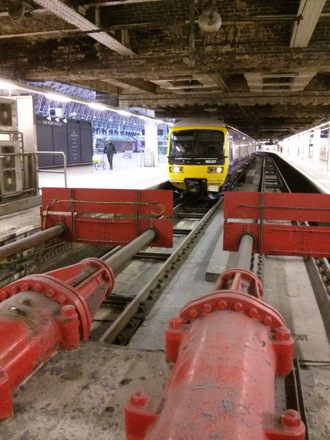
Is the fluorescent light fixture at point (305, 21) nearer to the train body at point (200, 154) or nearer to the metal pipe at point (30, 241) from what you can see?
the metal pipe at point (30, 241)

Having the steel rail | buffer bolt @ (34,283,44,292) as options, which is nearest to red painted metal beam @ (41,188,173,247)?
the steel rail

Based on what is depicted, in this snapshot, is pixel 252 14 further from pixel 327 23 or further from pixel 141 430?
pixel 141 430

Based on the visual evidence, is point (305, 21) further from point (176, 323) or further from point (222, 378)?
point (222, 378)

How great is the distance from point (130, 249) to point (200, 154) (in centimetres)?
897

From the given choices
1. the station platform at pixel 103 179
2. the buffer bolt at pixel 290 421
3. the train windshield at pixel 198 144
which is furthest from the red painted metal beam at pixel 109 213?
the train windshield at pixel 198 144

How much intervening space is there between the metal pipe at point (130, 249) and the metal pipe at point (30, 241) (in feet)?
4.27

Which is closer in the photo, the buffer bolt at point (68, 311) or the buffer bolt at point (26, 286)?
the buffer bolt at point (68, 311)

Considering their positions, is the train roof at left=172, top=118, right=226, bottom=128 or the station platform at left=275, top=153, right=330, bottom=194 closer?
the train roof at left=172, top=118, right=226, bottom=128

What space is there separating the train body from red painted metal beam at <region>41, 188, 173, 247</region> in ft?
24.5

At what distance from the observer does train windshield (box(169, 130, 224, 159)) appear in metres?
13.3

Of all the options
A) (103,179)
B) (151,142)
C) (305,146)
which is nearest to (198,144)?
(103,179)

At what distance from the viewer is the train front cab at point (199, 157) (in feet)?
43.8

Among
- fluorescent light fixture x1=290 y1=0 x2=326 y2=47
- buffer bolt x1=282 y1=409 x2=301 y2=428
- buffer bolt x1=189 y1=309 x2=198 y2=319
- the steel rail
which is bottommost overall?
the steel rail

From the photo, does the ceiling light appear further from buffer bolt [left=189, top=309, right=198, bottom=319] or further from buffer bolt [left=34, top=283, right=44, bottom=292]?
buffer bolt [left=189, top=309, right=198, bottom=319]
